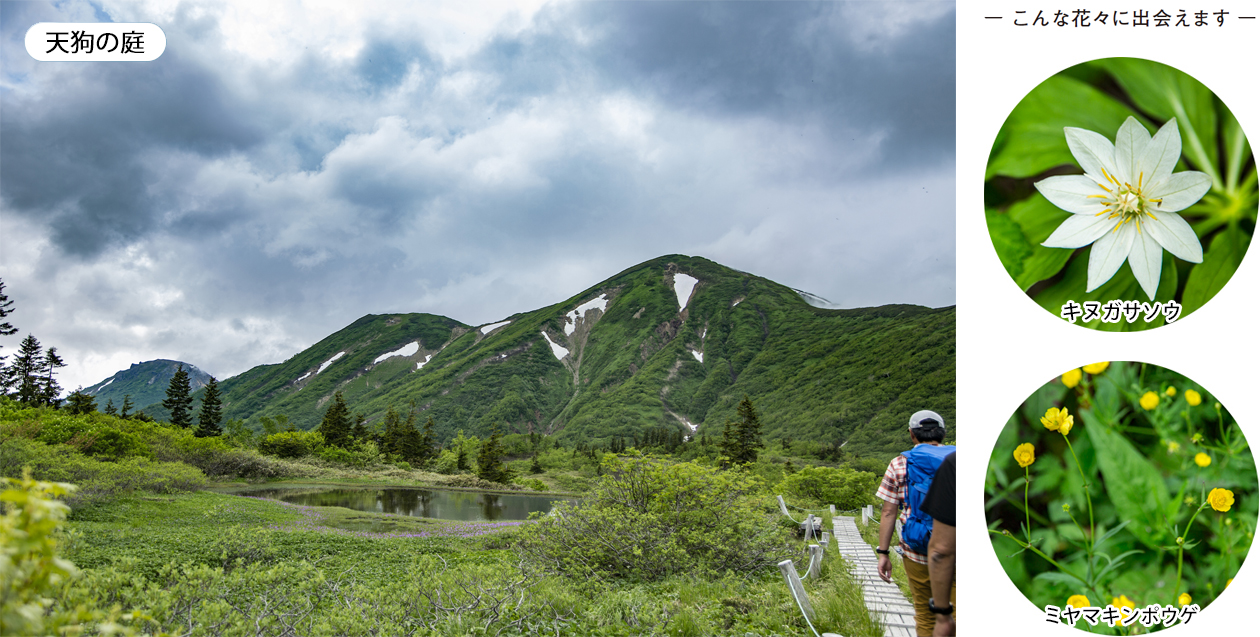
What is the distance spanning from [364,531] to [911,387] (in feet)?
226

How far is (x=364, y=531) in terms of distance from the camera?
15055 mm

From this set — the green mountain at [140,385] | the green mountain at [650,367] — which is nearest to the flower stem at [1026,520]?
the green mountain at [650,367]

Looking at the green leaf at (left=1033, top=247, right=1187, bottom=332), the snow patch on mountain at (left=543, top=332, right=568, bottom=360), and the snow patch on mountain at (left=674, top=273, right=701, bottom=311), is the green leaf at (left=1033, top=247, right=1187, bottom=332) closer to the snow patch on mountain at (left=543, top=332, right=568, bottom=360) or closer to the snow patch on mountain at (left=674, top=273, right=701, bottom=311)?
the snow patch on mountain at (left=543, top=332, right=568, bottom=360)

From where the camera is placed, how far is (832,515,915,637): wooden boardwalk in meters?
4.62

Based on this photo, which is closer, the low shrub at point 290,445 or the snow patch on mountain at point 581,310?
the low shrub at point 290,445

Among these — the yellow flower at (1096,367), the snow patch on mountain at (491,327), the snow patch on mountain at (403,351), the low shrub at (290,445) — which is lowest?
the low shrub at (290,445)

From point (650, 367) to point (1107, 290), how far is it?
11135 centimetres

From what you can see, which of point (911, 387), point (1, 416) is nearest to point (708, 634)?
point (1, 416)

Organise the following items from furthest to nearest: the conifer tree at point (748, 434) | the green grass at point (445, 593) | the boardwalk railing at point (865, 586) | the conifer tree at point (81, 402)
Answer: the conifer tree at point (748, 434) → the conifer tree at point (81, 402) → the boardwalk railing at point (865, 586) → the green grass at point (445, 593)

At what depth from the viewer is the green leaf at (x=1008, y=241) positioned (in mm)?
2098

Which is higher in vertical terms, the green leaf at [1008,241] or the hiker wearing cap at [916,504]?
the green leaf at [1008,241]

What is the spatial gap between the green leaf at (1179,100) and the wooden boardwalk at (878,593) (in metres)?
3.32

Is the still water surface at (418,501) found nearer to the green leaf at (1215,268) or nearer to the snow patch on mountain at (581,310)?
the green leaf at (1215,268)

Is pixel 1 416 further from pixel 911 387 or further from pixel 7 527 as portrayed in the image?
pixel 911 387
